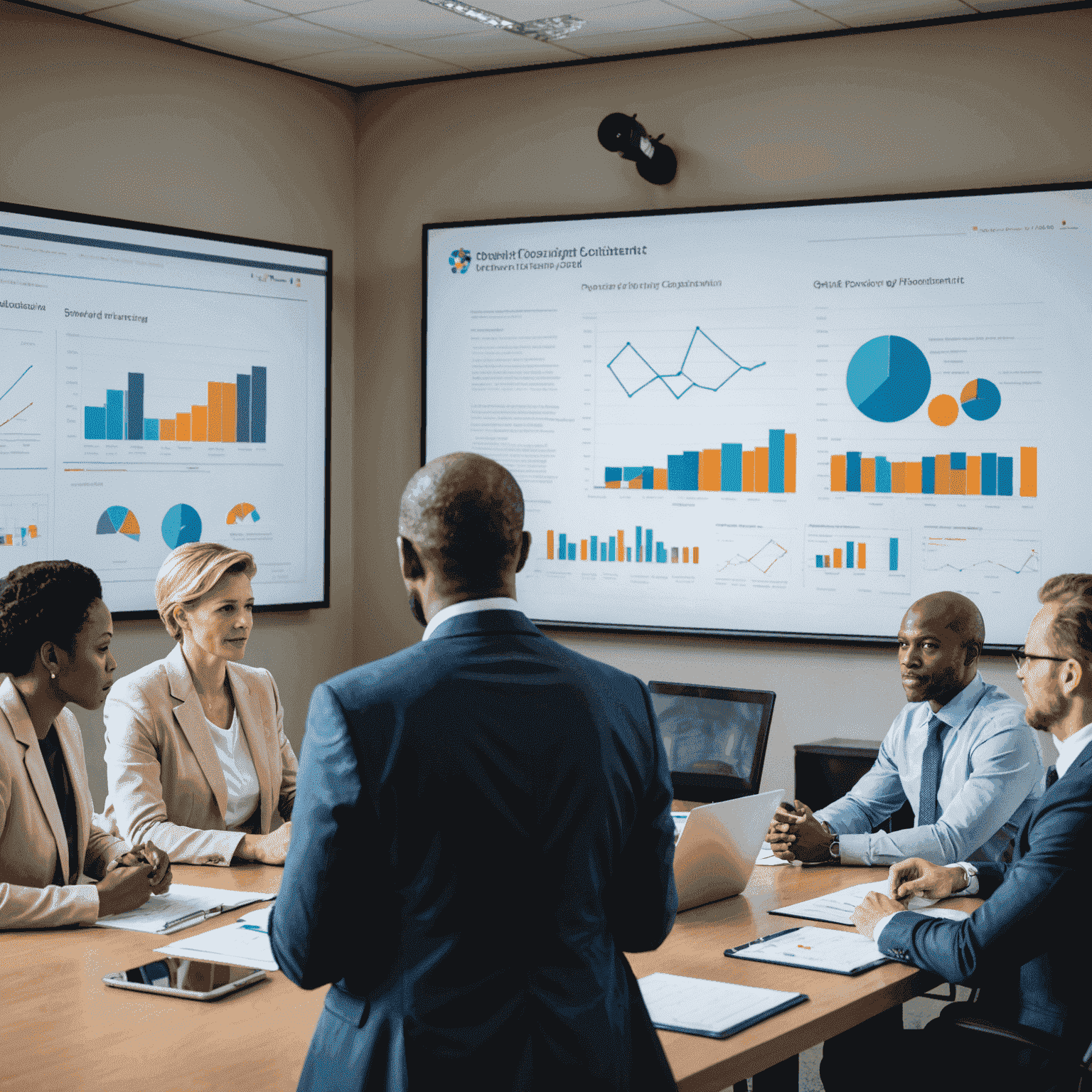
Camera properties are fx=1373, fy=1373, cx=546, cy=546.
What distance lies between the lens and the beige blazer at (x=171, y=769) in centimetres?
309

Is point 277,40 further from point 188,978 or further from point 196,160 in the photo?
point 188,978

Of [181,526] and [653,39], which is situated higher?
[653,39]

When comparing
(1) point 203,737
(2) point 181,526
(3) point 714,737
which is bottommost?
(3) point 714,737

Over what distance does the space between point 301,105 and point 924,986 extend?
174 inches

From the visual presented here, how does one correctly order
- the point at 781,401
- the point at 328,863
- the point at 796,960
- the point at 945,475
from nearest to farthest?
the point at 328,863, the point at 796,960, the point at 945,475, the point at 781,401

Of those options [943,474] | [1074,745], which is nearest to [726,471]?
[943,474]

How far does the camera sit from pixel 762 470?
5066 mm

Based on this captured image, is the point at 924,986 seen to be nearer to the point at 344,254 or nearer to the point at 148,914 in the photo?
the point at 148,914

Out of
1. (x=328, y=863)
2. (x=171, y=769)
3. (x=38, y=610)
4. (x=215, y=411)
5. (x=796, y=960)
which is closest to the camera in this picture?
(x=328, y=863)

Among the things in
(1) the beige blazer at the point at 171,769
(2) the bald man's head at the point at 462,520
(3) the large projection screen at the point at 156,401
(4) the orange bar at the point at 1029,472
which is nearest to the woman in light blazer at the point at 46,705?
(1) the beige blazer at the point at 171,769

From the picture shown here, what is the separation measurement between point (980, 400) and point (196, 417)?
2850 mm

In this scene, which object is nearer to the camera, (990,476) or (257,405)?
(990,476)

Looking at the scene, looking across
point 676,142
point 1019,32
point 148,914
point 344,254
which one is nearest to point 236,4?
point 344,254

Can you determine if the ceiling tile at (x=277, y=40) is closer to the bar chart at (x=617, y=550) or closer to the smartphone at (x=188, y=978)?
the bar chart at (x=617, y=550)
